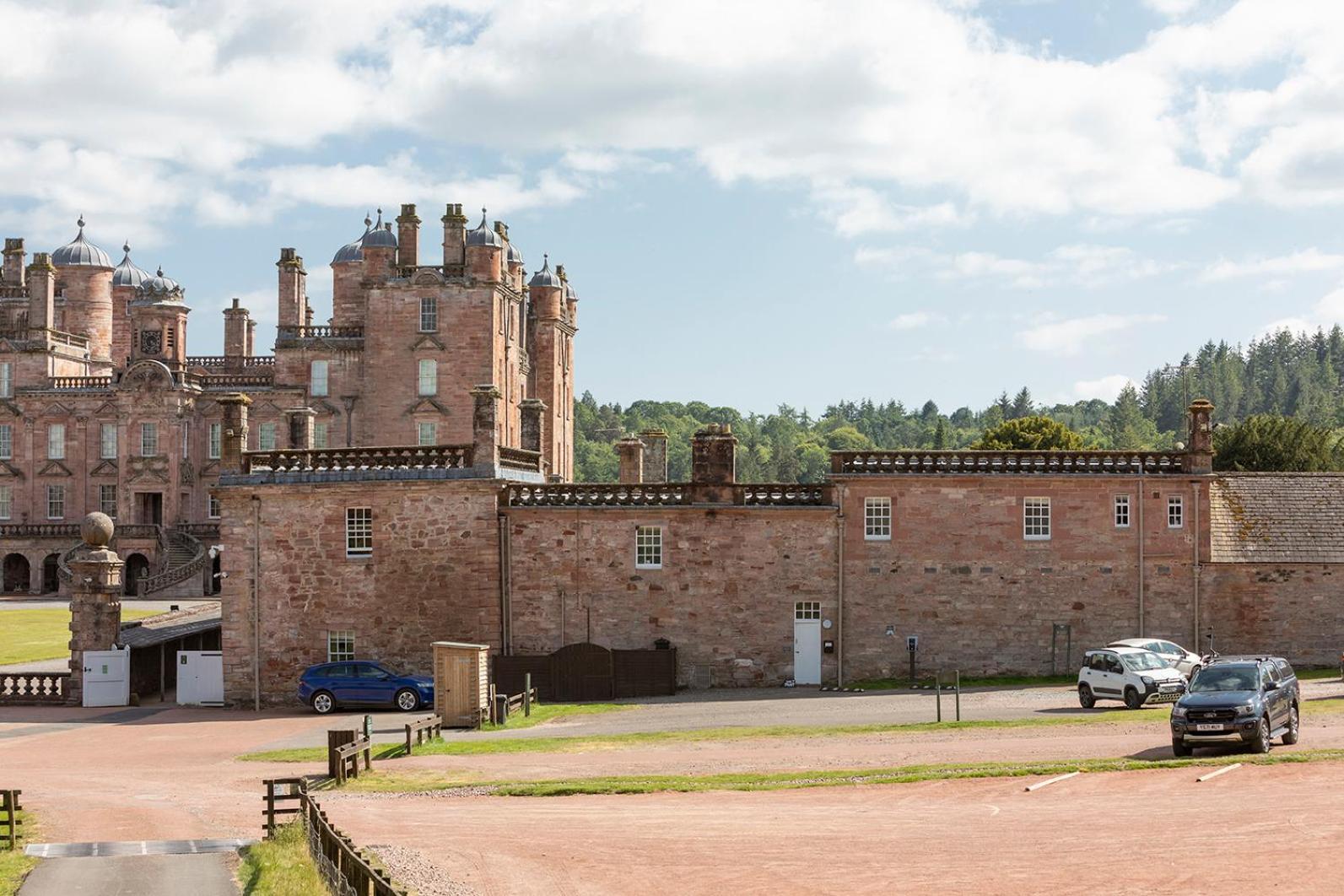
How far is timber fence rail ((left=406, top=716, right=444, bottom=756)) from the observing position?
106ft

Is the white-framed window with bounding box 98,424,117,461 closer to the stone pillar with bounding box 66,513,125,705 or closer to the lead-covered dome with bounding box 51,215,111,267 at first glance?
the lead-covered dome with bounding box 51,215,111,267

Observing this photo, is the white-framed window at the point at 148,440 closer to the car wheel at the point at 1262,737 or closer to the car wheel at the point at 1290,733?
the car wheel at the point at 1290,733

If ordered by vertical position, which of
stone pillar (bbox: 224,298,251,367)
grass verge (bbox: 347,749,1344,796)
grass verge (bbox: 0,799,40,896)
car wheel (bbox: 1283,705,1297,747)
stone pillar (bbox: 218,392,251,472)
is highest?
stone pillar (bbox: 224,298,251,367)

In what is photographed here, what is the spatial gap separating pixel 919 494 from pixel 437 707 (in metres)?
15.4

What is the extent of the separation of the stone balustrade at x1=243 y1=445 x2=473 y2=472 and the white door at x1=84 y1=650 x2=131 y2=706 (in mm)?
6703

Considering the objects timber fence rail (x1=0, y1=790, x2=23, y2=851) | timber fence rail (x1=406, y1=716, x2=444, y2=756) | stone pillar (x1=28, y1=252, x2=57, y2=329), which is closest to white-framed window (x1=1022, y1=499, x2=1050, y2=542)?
timber fence rail (x1=406, y1=716, x2=444, y2=756)

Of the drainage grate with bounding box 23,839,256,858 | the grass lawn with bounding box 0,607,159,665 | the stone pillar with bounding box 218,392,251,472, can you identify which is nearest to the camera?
the drainage grate with bounding box 23,839,256,858

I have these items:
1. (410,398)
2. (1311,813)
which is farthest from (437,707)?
(410,398)

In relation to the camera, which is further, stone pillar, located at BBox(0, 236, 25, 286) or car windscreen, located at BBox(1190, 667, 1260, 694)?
stone pillar, located at BBox(0, 236, 25, 286)

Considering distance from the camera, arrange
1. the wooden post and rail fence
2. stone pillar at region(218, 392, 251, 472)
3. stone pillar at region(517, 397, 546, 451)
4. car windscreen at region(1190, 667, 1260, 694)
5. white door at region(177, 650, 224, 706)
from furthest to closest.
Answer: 1. stone pillar at region(517, 397, 546, 451)
2. white door at region(177, 650, 224, 706)
3. stone pillar at region(218, 392, 251, 472)
4. car windscreen at region(1190, 667, 1260, 694)
5. the wooden post and rail fence

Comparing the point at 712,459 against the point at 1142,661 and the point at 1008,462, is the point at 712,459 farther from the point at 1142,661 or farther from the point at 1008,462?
the point at 1142,661

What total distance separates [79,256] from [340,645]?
57.1 metres

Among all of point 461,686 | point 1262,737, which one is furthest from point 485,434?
point 1262,737

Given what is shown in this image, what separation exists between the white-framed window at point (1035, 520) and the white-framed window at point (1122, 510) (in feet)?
6.49
